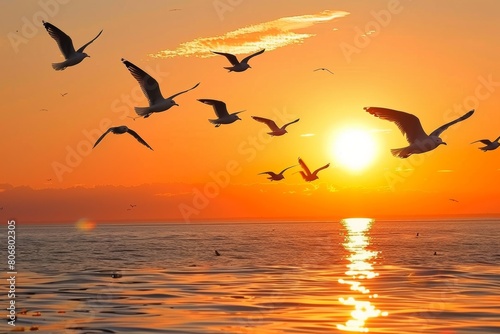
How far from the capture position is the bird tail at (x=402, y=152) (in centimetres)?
2738

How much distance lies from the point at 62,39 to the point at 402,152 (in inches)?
510

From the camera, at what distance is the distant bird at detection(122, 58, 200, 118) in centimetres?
2921

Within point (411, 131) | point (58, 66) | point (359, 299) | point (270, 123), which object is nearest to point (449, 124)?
point (411, 131)

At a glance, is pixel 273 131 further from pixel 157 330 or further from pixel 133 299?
pixel 157 330

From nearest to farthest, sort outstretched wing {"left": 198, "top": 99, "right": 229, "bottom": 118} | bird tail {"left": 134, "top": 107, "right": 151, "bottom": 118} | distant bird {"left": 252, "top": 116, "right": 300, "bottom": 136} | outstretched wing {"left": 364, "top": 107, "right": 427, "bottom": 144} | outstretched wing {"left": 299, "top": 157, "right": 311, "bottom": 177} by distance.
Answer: outstretched wing {"left": 364, "top": 107, "right": 427, "bottom": 144}
bird tail {"left": 134, "top": 107, "right": 151, "bottom": 118}
outstretched wing {"left": 198, "top": 99, "right": 229, "bottom": 118}
distant bird {"left": 252, "top": 116, "right": 300, "bottom": 136}
outstretched wing {"left": 299, "top": 157, "right": 311, "bottom": 177}

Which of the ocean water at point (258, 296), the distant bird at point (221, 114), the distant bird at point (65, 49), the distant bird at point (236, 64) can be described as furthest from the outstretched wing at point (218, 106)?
the ocean water at point (258, 296)

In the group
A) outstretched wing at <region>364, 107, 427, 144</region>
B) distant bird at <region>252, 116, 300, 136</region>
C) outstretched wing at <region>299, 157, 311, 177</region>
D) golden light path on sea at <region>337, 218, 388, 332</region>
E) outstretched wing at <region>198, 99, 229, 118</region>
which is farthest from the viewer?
outstretched wing at <region>299, 157, 311, 177</region>

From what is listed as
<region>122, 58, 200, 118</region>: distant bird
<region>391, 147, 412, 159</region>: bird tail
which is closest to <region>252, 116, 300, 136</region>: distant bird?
<region>122, 58, 200, 118</region>: distant bird

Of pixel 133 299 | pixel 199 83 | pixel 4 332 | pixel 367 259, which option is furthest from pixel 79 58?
pixel 367 259

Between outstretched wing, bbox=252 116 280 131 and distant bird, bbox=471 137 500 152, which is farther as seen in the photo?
outstretched wing, bbox=252 116 280 131

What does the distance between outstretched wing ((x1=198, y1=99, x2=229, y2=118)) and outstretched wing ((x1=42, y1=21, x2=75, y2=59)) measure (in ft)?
19.5

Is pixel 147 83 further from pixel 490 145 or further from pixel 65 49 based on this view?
pixel 490 145

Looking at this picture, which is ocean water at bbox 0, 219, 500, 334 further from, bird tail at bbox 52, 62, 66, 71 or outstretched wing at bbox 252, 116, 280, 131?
bird tail at bbox 52, 62, 66, 71

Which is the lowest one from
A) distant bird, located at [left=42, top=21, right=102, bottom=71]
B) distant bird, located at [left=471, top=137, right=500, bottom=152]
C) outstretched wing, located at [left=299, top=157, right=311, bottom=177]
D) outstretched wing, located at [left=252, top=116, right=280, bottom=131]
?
distant bird, located at [left=42, top=21, right=102, bottom=71]
